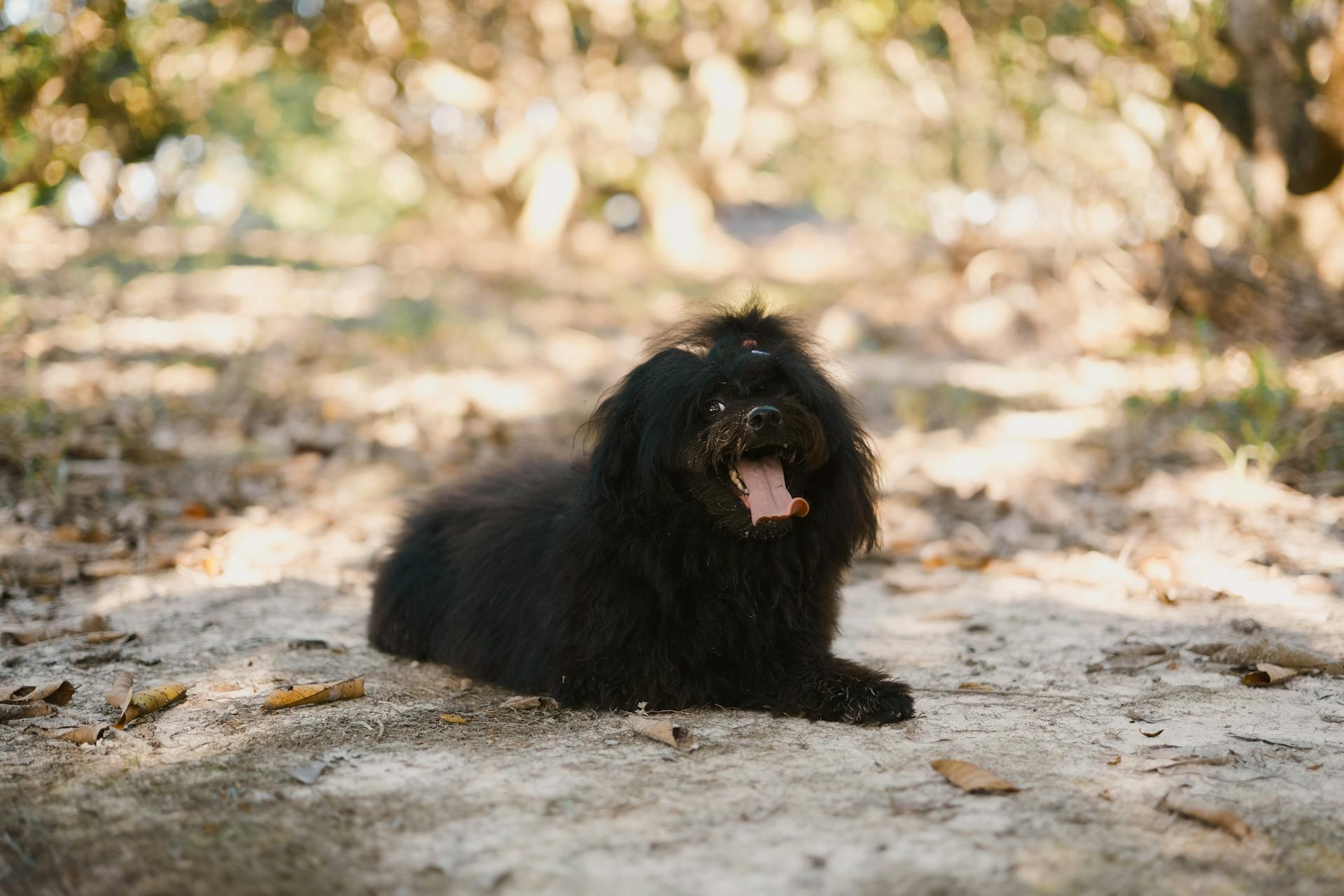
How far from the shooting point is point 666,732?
3301 millimetres

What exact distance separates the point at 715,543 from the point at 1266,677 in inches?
79.2

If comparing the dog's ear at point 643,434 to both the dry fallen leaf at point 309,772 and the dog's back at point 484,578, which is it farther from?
the dry fallen leaf at point 309,772

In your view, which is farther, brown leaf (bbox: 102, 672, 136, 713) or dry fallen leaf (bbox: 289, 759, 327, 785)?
brown leaf (bbox: 102, 672, 136, 713)

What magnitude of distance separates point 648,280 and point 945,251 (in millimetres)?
5580

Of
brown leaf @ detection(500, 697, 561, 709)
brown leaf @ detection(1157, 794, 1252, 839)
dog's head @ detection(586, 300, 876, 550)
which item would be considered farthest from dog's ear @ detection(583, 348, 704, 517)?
brown leaf @ detection(1157, 794, 1252, 839)

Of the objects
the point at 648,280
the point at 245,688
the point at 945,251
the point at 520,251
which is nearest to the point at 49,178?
the point at 520,251

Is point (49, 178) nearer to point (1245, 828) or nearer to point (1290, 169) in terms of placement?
point (1290, 169)

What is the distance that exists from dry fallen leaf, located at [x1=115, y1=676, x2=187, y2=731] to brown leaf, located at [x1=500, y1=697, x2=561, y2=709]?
108 cm

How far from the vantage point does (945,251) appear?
14.1m

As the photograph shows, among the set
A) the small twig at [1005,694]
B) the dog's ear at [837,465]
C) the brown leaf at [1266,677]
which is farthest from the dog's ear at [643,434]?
the brown leaf at [1266,677]

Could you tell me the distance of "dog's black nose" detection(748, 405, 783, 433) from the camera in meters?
3.48

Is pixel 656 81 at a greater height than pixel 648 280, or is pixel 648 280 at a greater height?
pixel 656 81

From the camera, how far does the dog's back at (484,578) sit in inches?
159

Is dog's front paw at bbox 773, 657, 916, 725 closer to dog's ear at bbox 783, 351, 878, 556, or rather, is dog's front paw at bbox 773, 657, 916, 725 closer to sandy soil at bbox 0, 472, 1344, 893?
sandy soil at bbox 0, 472, 1344, 893
